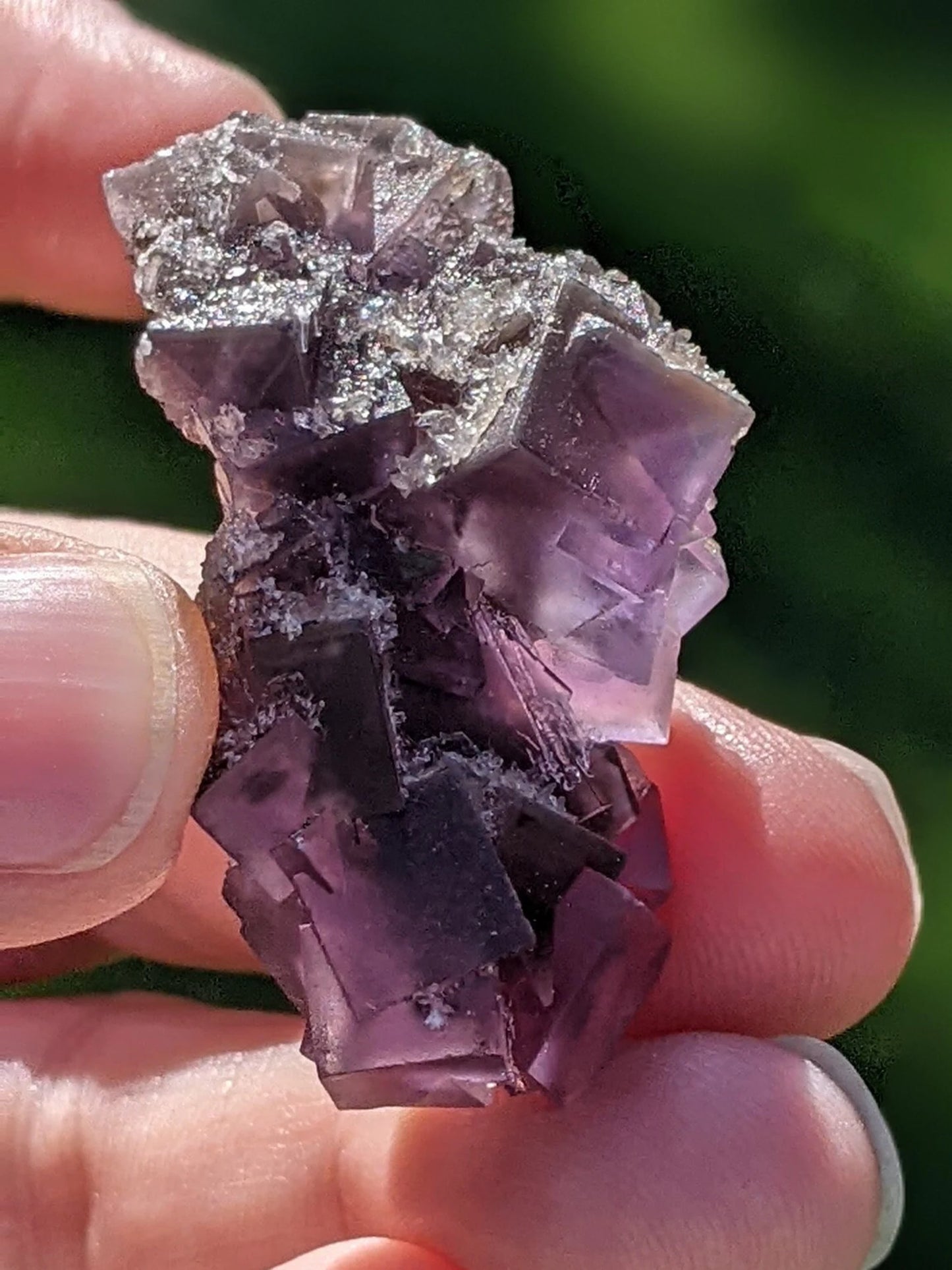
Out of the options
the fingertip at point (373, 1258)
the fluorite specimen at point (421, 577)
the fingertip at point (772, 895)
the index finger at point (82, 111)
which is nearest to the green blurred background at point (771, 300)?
the index finger at point (82, 111)

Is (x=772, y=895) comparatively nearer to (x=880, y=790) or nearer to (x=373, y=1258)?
(x=880, y=790)

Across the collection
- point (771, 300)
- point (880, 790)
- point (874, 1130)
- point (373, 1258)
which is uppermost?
point (771, 300)

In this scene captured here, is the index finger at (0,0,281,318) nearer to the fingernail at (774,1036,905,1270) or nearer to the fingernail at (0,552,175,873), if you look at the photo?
the fingernail at (0,552,175,873)

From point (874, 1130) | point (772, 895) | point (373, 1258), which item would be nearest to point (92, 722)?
point (373, 1258)

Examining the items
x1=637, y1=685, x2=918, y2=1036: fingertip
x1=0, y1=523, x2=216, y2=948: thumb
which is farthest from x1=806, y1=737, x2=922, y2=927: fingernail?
x1=0, y1=523, x2=216, y2=948: thumb

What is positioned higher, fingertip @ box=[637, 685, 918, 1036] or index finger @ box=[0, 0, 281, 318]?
index finger @ box=[0, 0, 281, 318]
